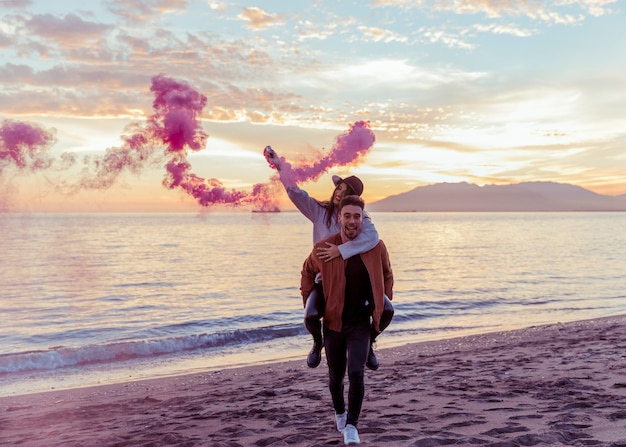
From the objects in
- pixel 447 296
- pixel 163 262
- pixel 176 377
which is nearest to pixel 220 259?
pixel 163 262

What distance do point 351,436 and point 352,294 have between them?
1.32m

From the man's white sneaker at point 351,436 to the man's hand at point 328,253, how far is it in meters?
1.60

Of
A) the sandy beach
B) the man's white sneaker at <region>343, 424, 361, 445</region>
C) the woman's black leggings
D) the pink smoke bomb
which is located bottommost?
the sandy beach

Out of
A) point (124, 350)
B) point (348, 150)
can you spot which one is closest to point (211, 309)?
point (124, 350)

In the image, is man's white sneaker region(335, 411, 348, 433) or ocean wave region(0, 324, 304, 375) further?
ocean wave region(0, 324, 304, 375)

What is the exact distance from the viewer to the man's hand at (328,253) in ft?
16.7

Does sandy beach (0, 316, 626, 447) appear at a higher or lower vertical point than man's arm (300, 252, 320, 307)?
lower

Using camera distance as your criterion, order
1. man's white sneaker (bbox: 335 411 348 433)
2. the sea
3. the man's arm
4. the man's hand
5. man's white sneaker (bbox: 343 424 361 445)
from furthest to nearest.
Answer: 1. the sea
2. man's white sneaker (bbox: 335 411 348 433)
3. man's white sneaker (bbox: 343 424 361 445)
4. the man's arm
5. the man's hand

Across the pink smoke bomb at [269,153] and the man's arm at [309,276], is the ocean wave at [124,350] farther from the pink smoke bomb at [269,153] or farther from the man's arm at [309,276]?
the man's arm at [309,276]

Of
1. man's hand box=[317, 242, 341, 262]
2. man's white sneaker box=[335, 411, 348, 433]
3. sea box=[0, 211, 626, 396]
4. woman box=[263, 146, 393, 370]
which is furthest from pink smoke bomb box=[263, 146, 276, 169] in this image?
sea box=[0, 211, 626, 396]

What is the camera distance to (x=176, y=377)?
11.1 m

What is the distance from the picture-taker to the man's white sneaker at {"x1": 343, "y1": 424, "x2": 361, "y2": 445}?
538 cm

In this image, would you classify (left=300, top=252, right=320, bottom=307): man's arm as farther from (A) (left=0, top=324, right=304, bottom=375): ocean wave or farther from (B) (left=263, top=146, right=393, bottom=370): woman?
(A) (left=0, top=324, right=304, bottom=375): ocean wave

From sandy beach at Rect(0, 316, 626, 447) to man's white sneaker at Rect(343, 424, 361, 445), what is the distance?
0.19 metres
